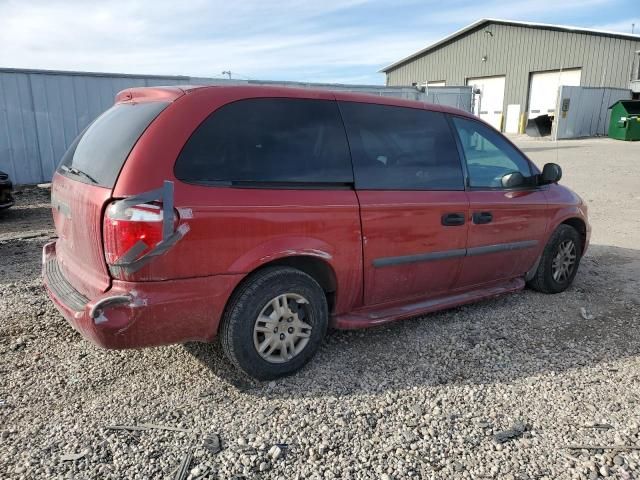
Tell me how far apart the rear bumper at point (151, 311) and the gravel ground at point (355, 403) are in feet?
1.50

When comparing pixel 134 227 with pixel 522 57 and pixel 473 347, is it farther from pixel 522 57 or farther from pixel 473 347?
pixel 522 57

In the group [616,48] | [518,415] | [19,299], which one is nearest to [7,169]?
[19,299]

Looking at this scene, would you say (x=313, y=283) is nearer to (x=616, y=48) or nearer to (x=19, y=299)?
(x=19, y=299)

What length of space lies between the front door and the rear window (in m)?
2.42

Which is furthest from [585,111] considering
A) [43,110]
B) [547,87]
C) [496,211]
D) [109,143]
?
[109,143]

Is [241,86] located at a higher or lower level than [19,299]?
higher

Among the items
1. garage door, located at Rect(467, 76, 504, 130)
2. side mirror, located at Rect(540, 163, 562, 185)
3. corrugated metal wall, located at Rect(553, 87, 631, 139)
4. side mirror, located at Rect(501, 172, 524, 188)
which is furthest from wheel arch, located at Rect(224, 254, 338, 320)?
garage door, located at Rect(467, 76, 504, 130)

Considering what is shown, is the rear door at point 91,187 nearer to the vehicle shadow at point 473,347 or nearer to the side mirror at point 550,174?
the vehicle shadow at point 473,347

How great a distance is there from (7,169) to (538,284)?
458 inches

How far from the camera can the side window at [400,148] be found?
346cm

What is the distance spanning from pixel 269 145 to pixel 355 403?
5.36ft

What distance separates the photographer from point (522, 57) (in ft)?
112

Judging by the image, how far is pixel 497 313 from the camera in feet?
14.5

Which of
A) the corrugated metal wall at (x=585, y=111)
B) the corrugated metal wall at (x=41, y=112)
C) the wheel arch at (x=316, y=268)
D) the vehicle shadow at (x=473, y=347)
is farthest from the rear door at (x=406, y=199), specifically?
the corrugated metal wall at (x=585, y=111)
